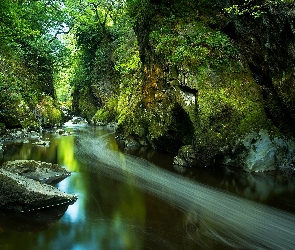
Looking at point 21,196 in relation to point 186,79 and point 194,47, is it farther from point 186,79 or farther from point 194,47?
point 194,47

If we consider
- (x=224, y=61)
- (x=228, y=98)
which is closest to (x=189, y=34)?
(x=224, y=61)

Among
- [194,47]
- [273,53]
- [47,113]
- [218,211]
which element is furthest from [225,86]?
[47,113]

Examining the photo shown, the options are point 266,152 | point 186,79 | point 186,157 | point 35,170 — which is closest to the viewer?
point 35,170

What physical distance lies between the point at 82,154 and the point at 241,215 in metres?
8.32

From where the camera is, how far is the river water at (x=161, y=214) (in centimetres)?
508

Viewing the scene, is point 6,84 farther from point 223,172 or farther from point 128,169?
point 223,172

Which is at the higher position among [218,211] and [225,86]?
[225,86]

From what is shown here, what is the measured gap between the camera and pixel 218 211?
6.46 m

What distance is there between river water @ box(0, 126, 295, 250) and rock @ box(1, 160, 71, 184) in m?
0.44

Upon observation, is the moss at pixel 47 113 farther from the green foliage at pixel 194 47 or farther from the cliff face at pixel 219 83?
the green foliage at pixel 194 47

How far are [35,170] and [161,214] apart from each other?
4.38 meters

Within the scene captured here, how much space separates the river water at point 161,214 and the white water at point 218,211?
0.05ft

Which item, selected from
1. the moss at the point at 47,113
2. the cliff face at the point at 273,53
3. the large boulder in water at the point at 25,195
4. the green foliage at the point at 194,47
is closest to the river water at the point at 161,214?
the large boulder in water at the point at 25,195

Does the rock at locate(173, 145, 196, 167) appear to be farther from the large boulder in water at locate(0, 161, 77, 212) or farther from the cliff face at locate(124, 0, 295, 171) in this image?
the large boulder in water at locate(0, 161, 77, 212)
